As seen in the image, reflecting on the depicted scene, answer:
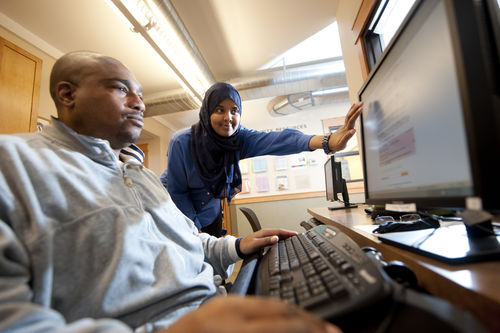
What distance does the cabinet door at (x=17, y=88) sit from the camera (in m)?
1.65

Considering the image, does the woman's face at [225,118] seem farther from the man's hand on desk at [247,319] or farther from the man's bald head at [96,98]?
the man's hand on desk at [247,319]

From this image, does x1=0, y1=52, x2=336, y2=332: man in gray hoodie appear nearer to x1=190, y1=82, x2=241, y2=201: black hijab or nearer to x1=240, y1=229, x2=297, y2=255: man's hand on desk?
x1=240, y1=229, x2=297, y2=255: man's hand on desk

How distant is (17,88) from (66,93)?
5.30ft

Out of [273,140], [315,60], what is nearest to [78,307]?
[273,140]

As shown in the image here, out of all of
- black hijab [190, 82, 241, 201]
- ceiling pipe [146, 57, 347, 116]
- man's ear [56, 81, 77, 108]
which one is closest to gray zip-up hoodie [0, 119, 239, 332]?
man's ear [56, 81, 77, 108]

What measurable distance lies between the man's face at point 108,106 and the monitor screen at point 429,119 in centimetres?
77

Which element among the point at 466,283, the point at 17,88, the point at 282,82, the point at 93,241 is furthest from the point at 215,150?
the point at 282,82

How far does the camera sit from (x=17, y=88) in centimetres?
173

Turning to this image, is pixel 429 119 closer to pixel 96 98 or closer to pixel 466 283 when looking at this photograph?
pixel 466 283

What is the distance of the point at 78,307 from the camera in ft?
1.40

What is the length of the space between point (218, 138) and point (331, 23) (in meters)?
1.94

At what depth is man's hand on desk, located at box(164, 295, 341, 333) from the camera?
6.7 inches

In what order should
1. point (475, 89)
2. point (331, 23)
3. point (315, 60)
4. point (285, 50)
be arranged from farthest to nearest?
point (315, 60), point (285, 50), point (331, 23), point (475, 89)

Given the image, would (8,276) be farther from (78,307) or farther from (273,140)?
(273,140)
